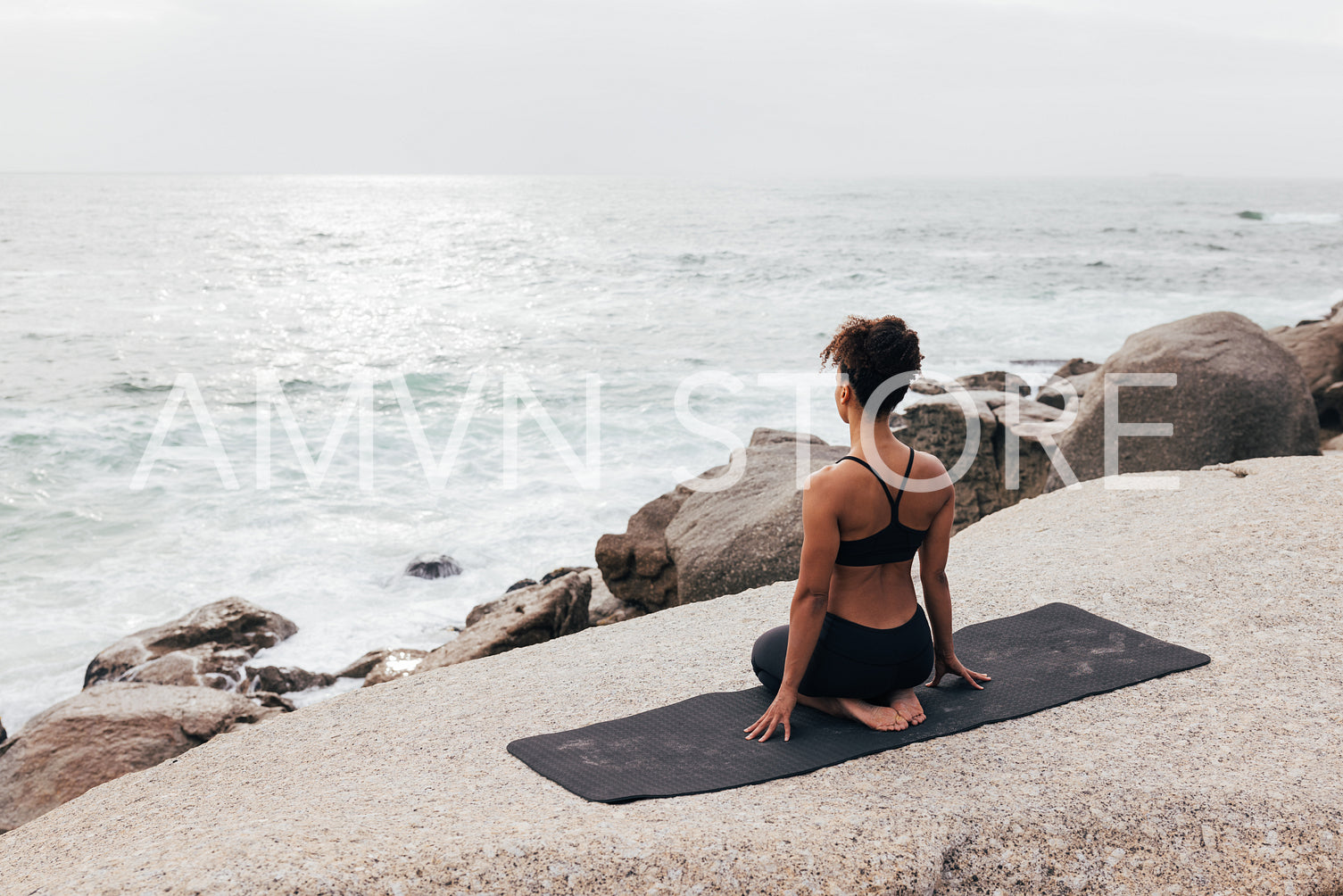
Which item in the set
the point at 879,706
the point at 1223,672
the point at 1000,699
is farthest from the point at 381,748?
the point at 1223,672

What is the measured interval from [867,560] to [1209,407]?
5.92 m

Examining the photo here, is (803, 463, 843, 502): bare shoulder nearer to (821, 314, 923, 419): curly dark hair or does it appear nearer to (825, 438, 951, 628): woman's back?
(825, 438, 951, 628): woman's back

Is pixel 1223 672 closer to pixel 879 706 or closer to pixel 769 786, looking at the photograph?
pixel 879 706

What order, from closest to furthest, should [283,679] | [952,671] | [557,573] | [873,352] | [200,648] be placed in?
[873,352] → [952,671] → [283,679] → [200,648] → [557,573]

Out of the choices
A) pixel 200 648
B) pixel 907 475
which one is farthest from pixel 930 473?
pixel 200 648

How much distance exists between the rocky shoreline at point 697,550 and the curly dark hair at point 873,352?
3224 mm

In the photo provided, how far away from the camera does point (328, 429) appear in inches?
631

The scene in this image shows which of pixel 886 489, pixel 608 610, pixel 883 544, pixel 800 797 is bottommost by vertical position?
pixel 608 610

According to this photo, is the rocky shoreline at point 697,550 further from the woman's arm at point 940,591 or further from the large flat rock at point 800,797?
the woman's arm at point 940,591

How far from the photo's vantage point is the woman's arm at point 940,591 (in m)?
3.65

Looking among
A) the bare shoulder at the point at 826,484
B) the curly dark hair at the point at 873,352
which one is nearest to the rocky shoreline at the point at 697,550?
the bare shoulder at the point at 826,484

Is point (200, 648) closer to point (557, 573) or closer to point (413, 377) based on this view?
point (557, 573)

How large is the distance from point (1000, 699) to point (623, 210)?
236ft

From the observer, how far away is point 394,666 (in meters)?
7.50
